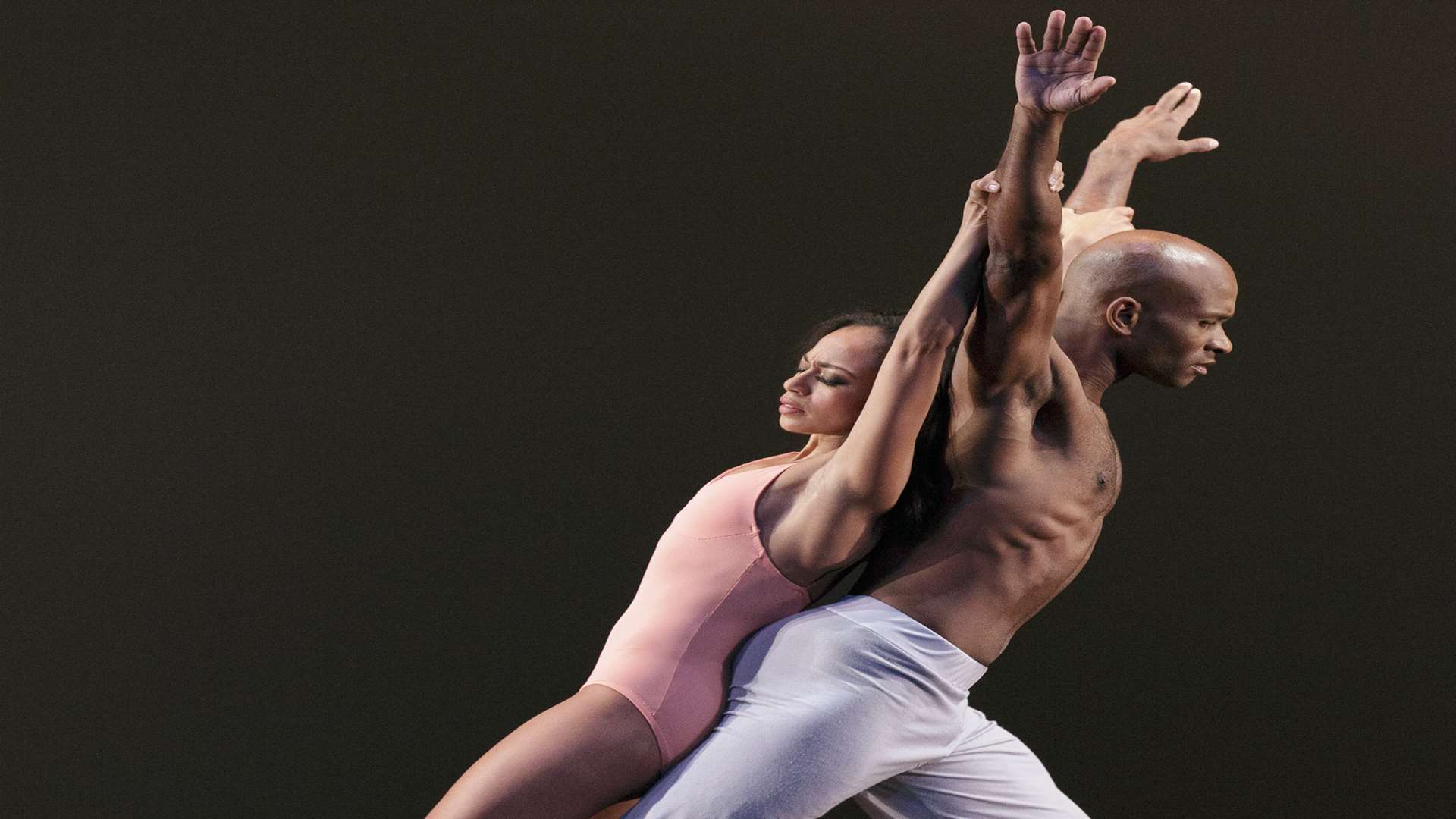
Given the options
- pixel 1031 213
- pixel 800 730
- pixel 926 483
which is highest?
pixel 1031 213

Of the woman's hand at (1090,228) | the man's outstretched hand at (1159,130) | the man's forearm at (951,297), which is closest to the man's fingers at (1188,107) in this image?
the man's outstretched hand at (1159,130)

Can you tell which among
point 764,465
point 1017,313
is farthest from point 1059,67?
point 764,465

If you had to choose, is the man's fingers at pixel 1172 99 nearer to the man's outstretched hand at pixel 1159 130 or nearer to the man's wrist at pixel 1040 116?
the man's outstretched hand at pixel 1159 130

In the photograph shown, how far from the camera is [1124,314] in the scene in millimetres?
2057

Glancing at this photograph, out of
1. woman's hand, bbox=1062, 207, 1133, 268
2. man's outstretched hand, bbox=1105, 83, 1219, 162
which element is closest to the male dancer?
woman's hand, bbox=1062, 207, 1133, 268

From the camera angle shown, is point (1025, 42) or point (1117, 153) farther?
point (1117, 153)

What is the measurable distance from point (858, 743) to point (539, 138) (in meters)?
1.83

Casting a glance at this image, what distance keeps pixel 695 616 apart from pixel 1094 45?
0.84 metres

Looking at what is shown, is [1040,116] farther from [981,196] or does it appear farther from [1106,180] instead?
[1106,180]

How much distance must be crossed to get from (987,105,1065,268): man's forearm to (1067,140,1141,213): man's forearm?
32.6 inches

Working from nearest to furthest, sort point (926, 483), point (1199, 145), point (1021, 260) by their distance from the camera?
point (1021, 260), point (926, 483), point (1199, 145)

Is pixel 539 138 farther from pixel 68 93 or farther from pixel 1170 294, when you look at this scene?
pixel 1170 294

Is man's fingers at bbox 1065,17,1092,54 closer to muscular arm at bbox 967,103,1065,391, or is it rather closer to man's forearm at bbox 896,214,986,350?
muscular arm at bbox 967,103,1065,391

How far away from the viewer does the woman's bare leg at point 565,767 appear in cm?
178
